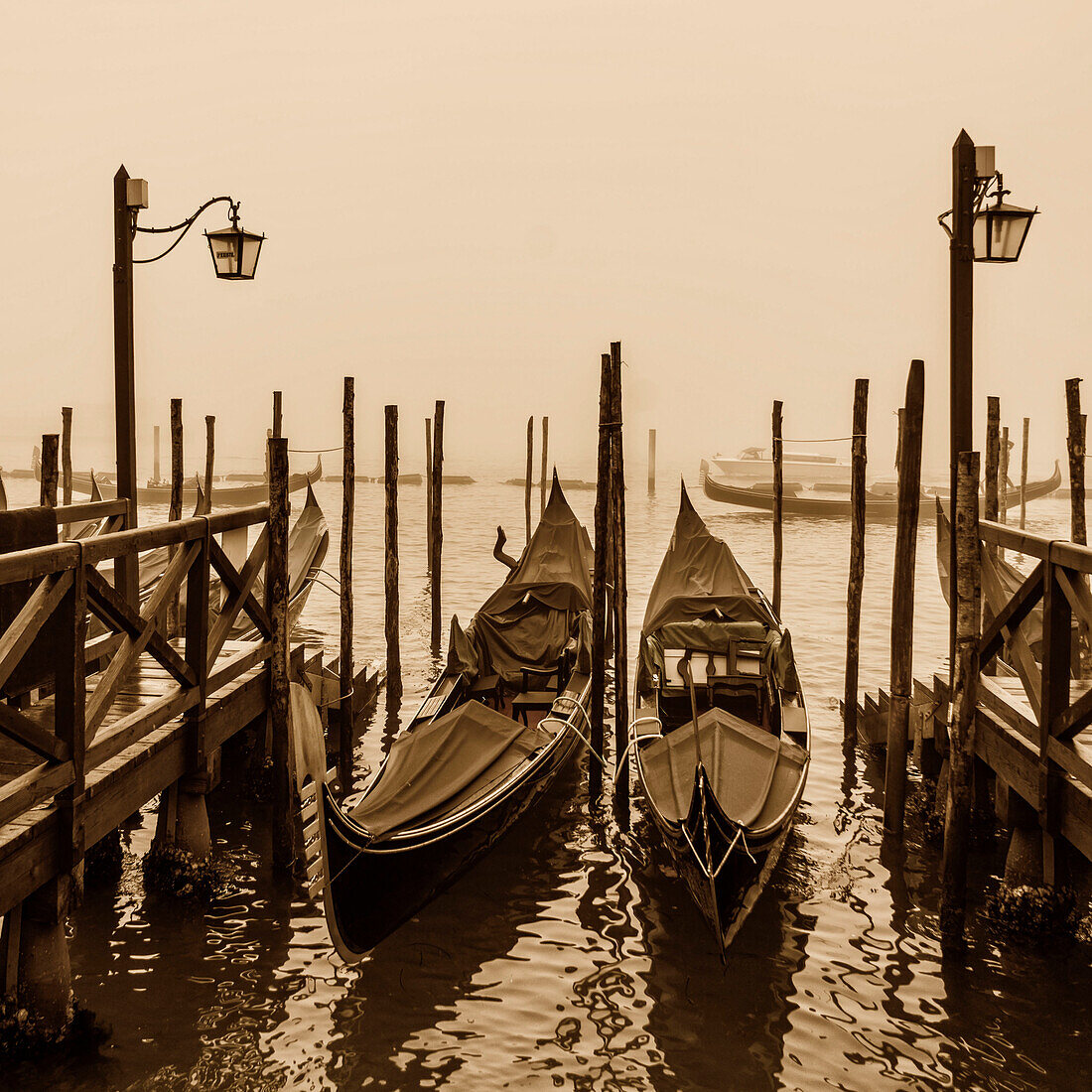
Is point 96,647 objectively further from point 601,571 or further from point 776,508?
point 776,508

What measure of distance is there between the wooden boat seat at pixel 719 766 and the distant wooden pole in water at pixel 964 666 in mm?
890

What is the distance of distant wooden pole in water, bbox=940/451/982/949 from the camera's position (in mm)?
4516

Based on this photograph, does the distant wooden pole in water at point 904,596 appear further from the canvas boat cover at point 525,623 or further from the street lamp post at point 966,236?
the canvas boat cover at point 525,623

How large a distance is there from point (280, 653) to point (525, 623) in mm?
3206

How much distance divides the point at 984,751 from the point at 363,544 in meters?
17.8

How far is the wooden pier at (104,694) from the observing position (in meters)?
3.53

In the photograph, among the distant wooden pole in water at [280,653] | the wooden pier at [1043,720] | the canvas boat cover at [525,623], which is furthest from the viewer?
the canvas boat cover at [525,623]

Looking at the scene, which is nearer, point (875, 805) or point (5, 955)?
point (5, 955)

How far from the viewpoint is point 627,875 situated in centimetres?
574

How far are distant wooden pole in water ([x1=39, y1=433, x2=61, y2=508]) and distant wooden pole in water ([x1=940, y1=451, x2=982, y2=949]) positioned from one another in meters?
5.54

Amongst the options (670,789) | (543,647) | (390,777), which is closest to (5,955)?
(390,777)

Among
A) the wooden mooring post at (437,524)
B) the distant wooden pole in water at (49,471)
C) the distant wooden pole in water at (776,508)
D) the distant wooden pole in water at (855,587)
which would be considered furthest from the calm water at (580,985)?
the wooden mooring post at (437,524)

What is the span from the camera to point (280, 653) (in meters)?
5.55

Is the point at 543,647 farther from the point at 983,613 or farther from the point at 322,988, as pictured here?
the point at 322,988
